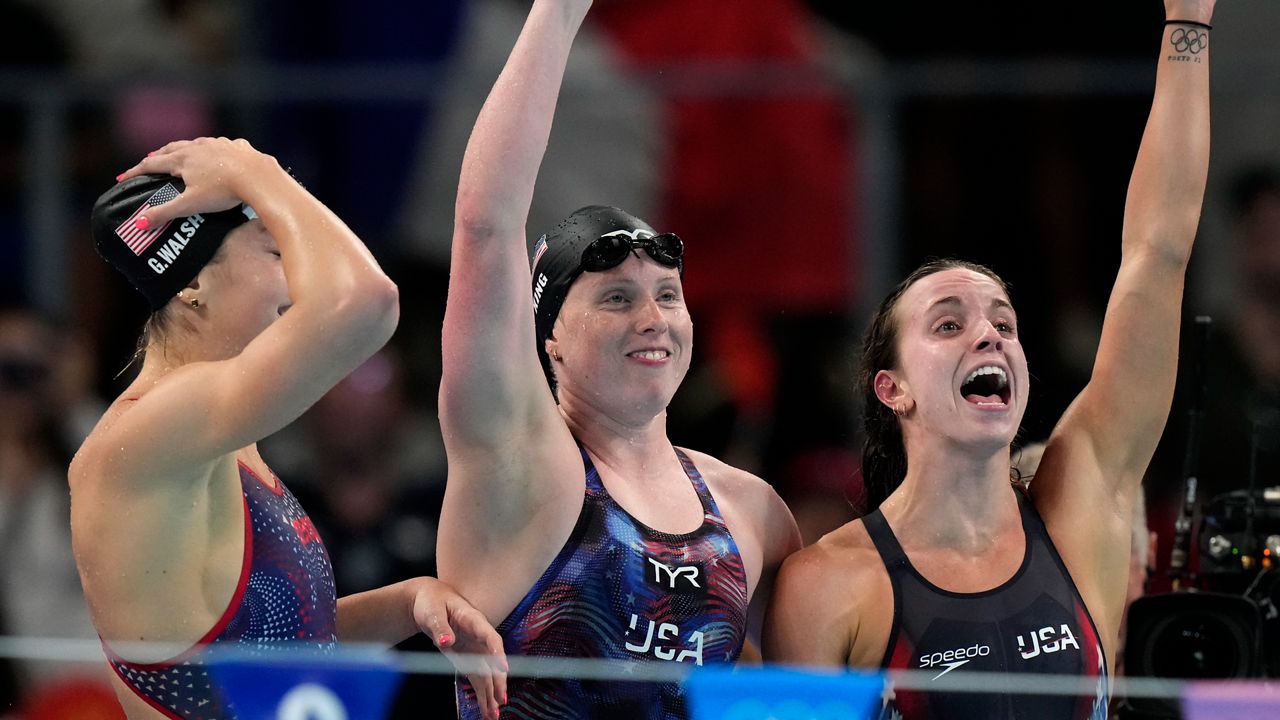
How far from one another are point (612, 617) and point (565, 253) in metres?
0.69

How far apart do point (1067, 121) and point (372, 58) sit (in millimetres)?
2566

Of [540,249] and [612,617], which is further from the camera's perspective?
[540,249]

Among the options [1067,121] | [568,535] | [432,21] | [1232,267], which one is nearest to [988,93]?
[1067,121]

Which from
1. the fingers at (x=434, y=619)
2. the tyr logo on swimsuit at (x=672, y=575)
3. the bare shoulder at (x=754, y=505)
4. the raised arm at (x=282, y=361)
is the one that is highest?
the raised arm at (x=282, y=361)

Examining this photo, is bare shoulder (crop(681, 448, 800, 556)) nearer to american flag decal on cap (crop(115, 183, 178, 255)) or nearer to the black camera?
the black camera

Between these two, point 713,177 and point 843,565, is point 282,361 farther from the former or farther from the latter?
point 713,177

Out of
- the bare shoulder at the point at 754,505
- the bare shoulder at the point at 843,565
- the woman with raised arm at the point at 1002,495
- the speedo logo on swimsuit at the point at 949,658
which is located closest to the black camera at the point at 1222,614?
the woman with raised arm at the point at 1002,495

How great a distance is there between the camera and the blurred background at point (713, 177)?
5.31 m

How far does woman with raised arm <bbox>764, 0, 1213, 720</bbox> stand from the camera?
2.97 m

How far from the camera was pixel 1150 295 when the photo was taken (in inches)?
123

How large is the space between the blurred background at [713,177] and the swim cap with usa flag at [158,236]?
7.81 ft

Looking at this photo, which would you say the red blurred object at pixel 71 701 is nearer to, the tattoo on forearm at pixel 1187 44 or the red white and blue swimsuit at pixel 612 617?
the red white and blue swimsuit at pixel 612 617

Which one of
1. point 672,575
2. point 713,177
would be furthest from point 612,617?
point 713,177

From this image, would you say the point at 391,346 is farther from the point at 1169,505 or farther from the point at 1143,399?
the point at 1143,399
